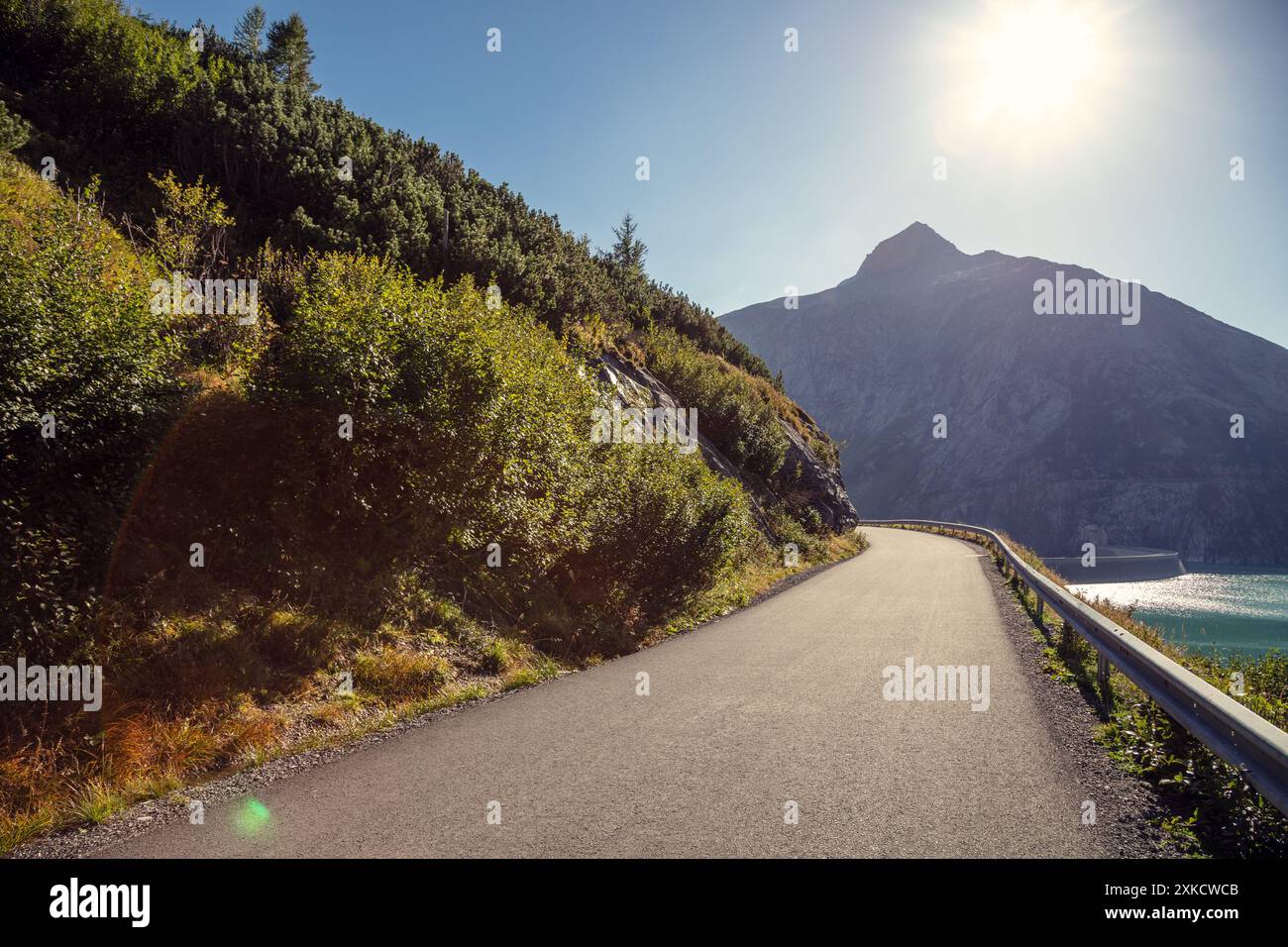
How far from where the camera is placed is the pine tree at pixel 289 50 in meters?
52.3

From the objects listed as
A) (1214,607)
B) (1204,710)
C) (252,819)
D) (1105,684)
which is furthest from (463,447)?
(1214,607)

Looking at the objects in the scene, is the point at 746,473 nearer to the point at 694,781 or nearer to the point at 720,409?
the point at 720,409

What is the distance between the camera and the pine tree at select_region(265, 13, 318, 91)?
52344mm

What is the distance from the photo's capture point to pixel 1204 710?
4426mm

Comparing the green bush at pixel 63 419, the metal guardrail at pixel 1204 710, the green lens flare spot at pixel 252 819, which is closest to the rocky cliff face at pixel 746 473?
the green bush at pixel 63 419

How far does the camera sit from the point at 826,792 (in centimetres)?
435

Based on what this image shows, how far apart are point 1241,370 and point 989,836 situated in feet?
664

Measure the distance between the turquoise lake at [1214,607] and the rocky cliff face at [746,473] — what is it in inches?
486

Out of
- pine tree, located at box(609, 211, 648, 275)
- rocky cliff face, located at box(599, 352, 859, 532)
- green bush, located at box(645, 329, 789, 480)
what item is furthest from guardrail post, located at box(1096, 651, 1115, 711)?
pine tree, located at box(609, 211, 648, 275)

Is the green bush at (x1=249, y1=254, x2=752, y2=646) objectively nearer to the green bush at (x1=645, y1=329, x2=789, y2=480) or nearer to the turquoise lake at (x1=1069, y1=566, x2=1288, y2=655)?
the turquoise lake at (x1=1069, y1=566, x2=1288, y2=655)

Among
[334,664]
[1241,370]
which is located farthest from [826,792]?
[1241,370]

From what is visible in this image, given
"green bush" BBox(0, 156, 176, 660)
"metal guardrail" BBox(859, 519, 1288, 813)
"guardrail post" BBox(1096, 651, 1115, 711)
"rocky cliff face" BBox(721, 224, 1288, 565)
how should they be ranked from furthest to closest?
1. "rocky cliff face" BBox(721, 224, 1288, 565)
2. "guardrail post" BBox(1096, 651, 1115, 711)
3. "green bush" BBox(0, 156, 176, 660)
4. "metal guardrail" BBox(859, 519, 1288, 813)

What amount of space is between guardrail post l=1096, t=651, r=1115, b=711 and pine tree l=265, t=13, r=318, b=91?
66.4 m

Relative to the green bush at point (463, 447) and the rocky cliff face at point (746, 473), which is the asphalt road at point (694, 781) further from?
the rocky cliff face at point (746, 473)
